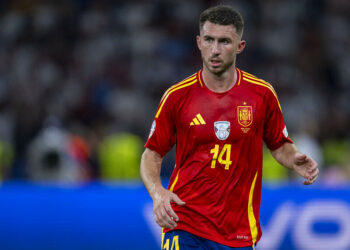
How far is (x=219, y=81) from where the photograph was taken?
4.64m

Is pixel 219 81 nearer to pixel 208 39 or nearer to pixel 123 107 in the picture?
pixel 208 39

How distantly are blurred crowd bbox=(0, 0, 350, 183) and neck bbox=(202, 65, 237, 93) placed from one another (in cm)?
645

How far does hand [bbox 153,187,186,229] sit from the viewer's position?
13.9 feet

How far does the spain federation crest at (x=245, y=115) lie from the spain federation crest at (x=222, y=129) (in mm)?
92

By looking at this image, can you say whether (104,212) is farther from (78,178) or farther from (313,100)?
(313,100)

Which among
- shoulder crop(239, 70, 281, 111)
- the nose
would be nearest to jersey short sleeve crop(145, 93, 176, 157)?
the nose

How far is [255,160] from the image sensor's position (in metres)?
4.64

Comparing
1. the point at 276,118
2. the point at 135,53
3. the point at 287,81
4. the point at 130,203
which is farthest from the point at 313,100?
the point at 276,118

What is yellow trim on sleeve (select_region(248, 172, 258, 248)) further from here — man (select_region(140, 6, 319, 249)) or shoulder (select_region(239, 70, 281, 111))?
shoulder (select_region(239, 70, 281, 111))

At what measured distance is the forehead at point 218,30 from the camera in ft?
14.7

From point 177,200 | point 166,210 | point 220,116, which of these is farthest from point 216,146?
point 166,210

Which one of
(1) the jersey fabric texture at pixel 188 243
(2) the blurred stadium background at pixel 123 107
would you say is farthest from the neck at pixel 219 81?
(2) the blurred stadium background at pixel 123 107

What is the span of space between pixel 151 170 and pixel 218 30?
1017 millimetres

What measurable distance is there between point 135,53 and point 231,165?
9421 mm
